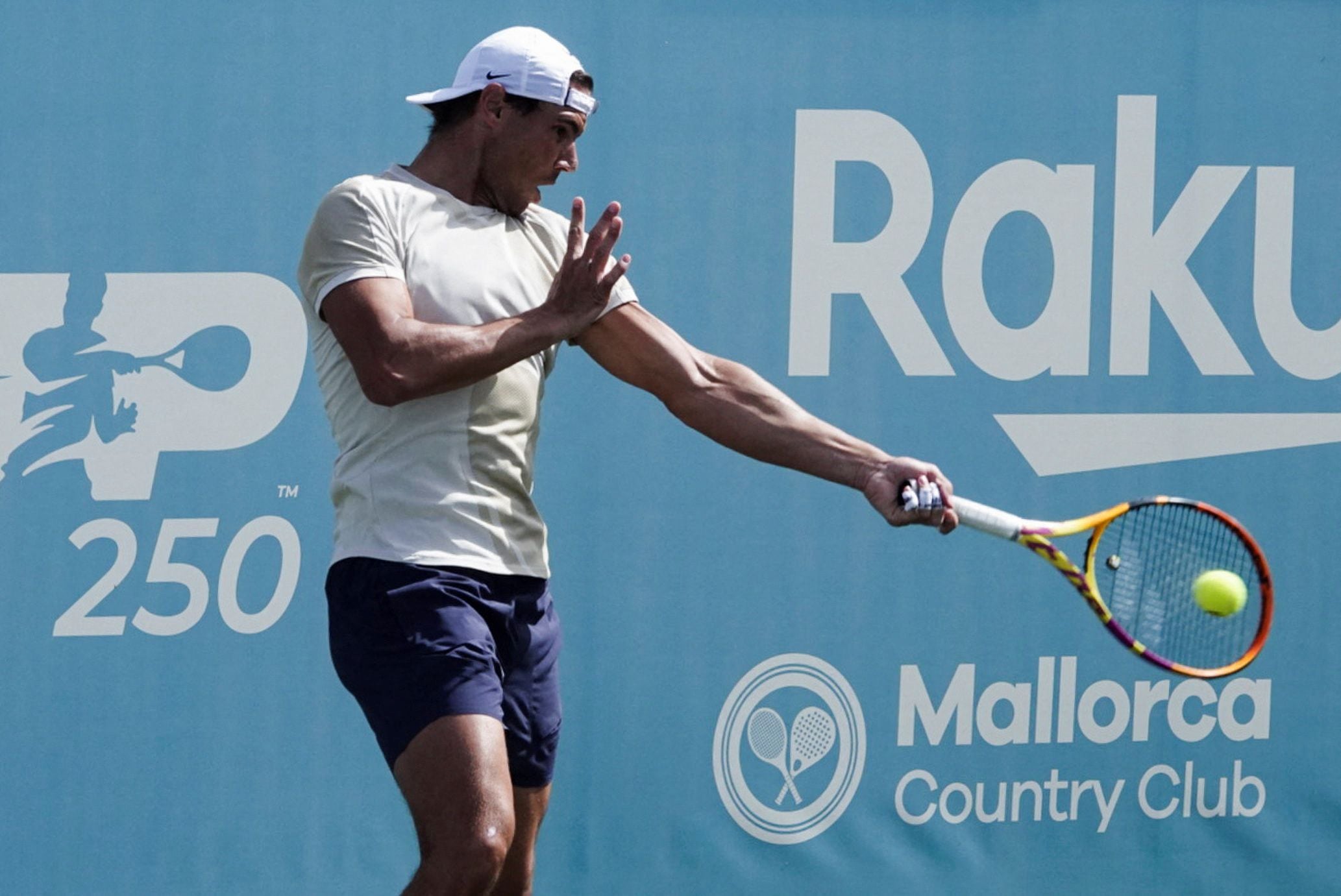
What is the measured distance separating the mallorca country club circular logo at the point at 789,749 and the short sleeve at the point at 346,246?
143cm

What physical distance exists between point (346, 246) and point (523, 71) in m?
0.42

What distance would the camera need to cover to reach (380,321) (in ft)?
9.21

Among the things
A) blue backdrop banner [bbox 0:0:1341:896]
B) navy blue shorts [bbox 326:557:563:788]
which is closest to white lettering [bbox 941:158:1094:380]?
blue backdrop banner [bbox 0:0:1341:896]

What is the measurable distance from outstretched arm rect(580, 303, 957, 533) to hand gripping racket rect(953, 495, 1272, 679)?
9.6 inches

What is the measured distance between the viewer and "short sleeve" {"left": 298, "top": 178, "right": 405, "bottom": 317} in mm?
2869

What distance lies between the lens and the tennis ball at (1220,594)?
10.6ft

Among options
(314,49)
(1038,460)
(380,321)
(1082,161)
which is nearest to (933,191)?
(1082,161)

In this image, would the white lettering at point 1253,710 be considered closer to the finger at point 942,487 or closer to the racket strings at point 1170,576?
the racket strings at point 1170,576

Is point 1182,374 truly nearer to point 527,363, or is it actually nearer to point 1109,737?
point 1109,737

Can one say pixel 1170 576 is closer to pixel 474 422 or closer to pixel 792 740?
pixel 792 740

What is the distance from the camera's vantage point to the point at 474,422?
9.74ft

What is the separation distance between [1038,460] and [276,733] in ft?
5.52

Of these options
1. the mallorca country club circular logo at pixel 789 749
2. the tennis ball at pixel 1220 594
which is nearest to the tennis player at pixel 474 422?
the tennis ball at pixel 1220 594

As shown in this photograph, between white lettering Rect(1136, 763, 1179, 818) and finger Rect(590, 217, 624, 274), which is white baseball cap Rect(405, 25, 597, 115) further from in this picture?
white lettering Rect(1136, 763, 1179, 818)
